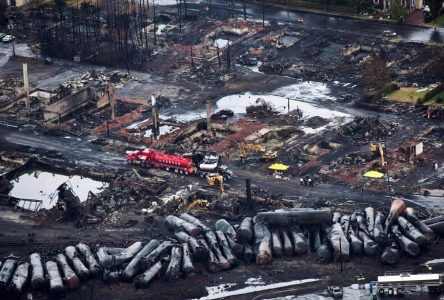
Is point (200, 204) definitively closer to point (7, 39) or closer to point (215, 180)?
point (215, 180)

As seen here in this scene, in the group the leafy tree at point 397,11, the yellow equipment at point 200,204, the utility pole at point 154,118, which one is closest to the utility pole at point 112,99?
the utility pole at point 154,118

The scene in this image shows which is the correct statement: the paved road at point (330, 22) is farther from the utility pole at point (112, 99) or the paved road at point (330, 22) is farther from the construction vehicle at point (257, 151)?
the construction vehicle at point (257, 151)

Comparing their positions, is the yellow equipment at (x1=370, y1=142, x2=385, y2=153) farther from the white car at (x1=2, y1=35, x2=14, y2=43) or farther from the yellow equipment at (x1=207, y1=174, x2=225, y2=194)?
the white car at (x1=2, y1=35, x2=14, y2=43)

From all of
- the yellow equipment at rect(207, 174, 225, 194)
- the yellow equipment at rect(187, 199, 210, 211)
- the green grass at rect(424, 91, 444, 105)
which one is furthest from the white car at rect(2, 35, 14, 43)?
the yellow equipment at rect(187, 199, 210, 211)

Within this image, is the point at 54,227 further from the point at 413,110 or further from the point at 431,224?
the point at 413,110

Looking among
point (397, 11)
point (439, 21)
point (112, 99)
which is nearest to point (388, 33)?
point (397, 11)

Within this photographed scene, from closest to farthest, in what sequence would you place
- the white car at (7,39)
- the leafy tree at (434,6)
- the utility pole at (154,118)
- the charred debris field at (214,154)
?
the charred debris field at (214,154) → the utility pole at (154,118) → the leafy tree at (434,6) → the white car at (7,39)
